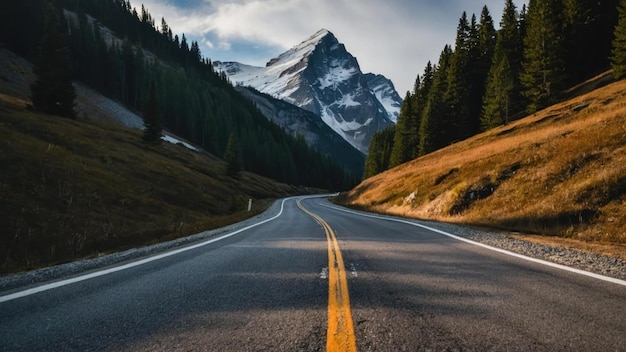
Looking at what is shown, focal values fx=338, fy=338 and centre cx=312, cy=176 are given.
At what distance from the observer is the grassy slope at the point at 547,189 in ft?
40.9

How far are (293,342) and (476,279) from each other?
3903mm

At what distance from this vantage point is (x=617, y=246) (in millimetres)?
9805

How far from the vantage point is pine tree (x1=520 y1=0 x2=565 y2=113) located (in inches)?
1725

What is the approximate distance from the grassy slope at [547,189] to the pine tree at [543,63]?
46.0 feet

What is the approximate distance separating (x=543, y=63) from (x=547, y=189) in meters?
36.6

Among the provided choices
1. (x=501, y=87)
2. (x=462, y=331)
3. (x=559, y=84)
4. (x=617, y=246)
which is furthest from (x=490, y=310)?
(x=559, y=84)

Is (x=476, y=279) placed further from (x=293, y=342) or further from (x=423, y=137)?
(x=423, y=137)

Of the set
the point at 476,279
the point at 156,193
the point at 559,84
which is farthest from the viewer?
the point at 559,84

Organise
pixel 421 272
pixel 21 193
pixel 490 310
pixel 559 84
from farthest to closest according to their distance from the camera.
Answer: pixel 559 84, pixel 21 193, pixel 421 272, pixel 490 310

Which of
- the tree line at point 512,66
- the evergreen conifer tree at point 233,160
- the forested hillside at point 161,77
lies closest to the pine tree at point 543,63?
the tree line at point 512,66

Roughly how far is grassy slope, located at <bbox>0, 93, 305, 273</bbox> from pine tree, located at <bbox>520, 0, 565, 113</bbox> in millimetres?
41626

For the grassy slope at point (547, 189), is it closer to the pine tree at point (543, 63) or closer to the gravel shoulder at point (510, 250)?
the gravel shoulder at point (510, 250)

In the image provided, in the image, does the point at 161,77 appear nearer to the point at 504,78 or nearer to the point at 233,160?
the point at 233,160

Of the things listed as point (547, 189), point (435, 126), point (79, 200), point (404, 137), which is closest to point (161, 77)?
point (404, 137)
